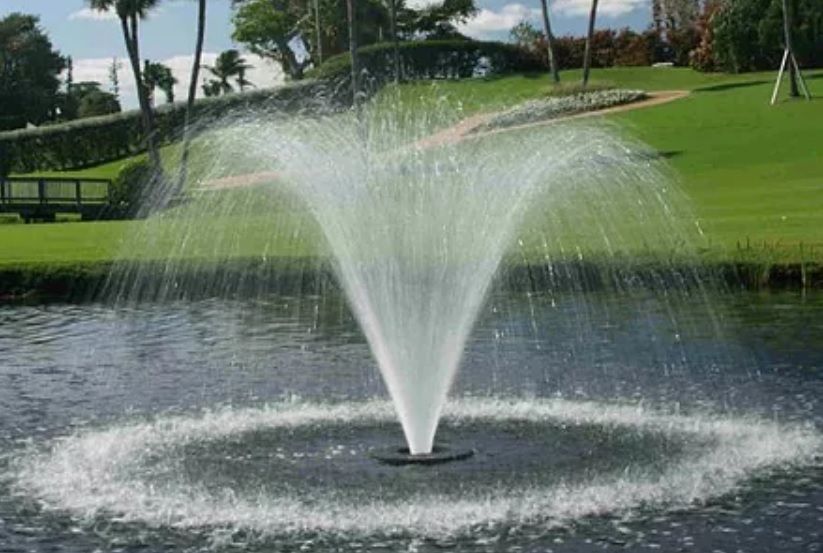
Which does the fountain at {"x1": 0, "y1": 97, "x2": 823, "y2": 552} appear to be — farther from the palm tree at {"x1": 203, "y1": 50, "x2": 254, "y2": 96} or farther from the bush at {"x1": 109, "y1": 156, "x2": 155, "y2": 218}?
the palm tree at {"x1": 203, "y1": 50, "x2": 254, "y2": 96}

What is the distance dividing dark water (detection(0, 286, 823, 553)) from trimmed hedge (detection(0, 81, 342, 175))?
51.7 m

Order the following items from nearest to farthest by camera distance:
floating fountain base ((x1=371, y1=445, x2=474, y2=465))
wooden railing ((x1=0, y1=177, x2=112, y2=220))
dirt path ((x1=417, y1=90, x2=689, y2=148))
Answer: floating fountain base ((x1=371, y1=445, x2=474, y2=465)) < wooden railing ((x1=0, y1=177, x2=112, y2=220)) < dirt path ((x1=417, y1=90, x2=689, y2=148))

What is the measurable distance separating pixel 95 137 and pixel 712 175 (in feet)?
148

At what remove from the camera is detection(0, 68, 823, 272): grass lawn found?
3550 centimetres

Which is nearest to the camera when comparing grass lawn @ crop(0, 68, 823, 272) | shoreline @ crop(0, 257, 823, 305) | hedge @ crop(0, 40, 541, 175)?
shoreline @ crop(0, 257, 823, 305)

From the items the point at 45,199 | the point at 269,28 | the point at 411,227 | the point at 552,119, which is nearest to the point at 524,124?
the point at 552,119

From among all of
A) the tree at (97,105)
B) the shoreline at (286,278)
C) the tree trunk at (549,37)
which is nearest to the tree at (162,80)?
the tree at (97,105)

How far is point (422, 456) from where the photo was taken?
15430 millimetres

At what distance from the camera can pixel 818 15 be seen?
76.4 m

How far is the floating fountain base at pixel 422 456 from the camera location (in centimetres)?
1528

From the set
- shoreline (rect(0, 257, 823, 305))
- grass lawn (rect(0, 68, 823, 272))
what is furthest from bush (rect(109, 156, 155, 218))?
shoreline (rect(0, 257, 823, 305))

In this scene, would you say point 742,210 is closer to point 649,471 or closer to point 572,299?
point 572,299

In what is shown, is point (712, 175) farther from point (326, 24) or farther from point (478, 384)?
point (326, 24)

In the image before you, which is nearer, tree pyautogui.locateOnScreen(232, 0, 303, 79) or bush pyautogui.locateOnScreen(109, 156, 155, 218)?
bush pyautogui.locateOnScreen(109, 156, 155, 218)
